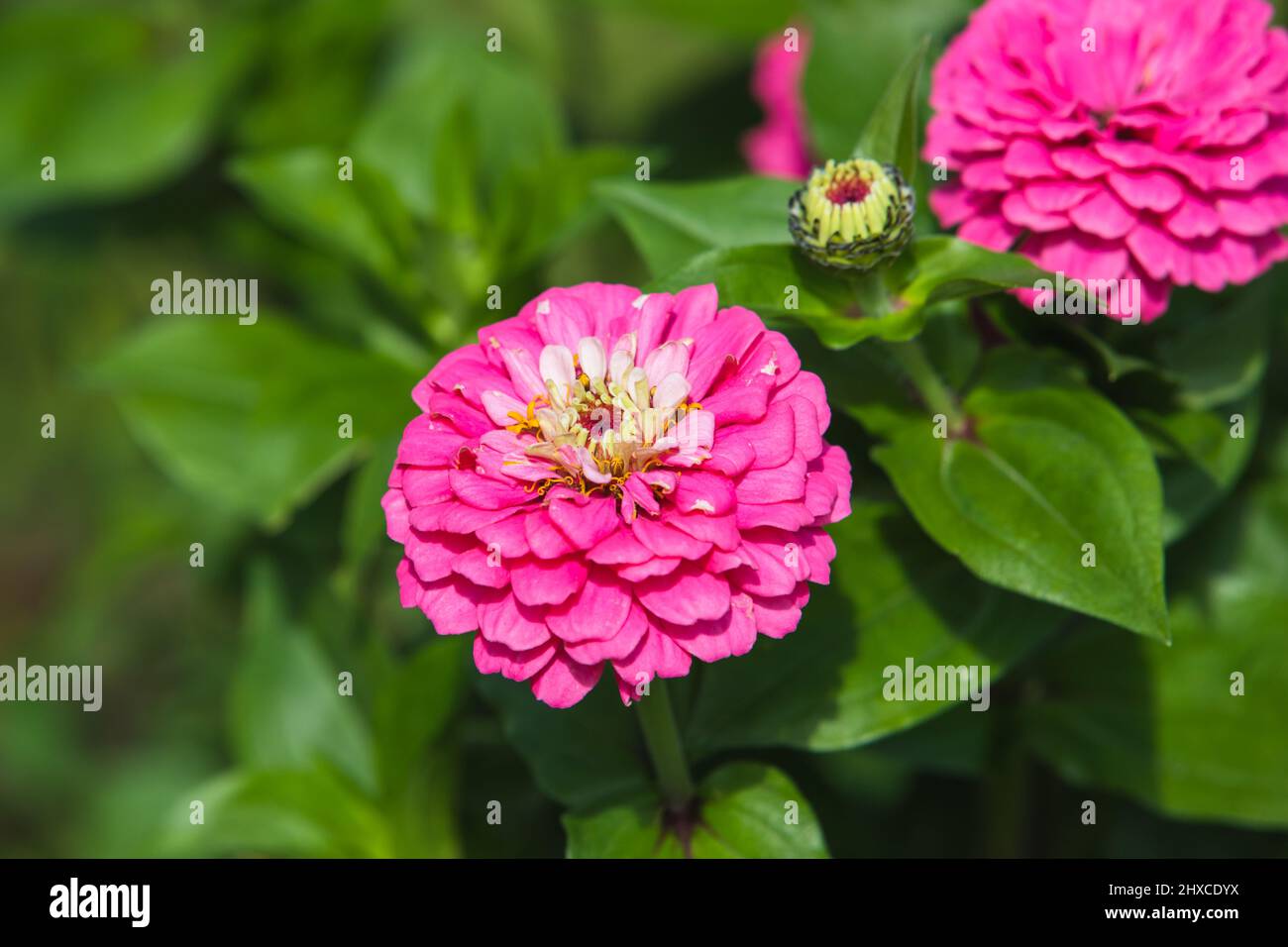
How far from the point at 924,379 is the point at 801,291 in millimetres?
149

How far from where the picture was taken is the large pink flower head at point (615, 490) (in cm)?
93

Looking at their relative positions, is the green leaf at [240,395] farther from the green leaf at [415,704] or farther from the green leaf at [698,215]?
the green leaf at [698,215]

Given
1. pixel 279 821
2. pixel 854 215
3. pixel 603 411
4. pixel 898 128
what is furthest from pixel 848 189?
pixel 279 821

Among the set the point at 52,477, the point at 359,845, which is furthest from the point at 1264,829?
the point at 52,477

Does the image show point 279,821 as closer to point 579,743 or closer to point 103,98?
point 579,743

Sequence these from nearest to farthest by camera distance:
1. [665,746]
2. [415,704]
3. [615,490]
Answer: [615,490], [665,746], [415,704]

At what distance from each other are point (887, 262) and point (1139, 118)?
239 millimetres

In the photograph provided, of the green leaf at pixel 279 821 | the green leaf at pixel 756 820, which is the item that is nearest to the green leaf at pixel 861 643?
the green leaf at pixel 756 820

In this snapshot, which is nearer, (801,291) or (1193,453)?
(801,291)

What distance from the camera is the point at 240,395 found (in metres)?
1.71

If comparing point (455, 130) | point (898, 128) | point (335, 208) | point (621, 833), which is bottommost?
point (621, 833)

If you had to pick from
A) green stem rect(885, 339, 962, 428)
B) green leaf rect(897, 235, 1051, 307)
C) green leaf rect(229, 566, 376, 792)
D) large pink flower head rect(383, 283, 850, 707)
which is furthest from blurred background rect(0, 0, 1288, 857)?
large pink flower head rect(383, 283, 850, 707)

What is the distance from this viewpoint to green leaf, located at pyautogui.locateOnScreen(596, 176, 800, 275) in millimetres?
1278
